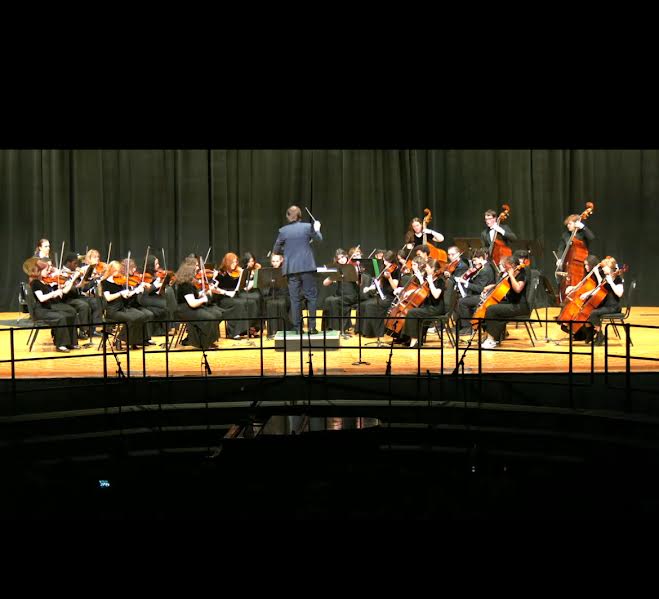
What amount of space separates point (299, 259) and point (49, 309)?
9.23 ft

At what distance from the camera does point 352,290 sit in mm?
11562

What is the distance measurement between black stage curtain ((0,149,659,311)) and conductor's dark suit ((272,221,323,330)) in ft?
15.6

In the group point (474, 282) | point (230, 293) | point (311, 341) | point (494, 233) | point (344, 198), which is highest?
point (344, 198)

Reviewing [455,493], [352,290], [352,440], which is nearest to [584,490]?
[455,493]

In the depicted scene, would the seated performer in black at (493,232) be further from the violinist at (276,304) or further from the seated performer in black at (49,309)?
the seated performer in black at (49,309)

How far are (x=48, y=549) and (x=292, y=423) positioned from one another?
2515mm

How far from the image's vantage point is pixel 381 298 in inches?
433

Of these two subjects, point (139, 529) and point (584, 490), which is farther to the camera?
point (584, 490)

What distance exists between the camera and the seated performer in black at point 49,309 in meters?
10.1

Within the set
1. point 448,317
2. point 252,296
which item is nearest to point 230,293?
point 252,296

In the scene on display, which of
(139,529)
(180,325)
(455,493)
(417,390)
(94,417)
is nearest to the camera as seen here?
(139,529)

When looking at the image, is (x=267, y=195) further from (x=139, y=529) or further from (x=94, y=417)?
(x=139, y=529)

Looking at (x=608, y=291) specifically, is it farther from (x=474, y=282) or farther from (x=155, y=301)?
(x=155, y=301)

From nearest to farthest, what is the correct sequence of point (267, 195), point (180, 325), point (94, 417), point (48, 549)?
1. point (48, 549)
2. point (94, 417)
3. point (180, 325)
4. point (267, 195)
